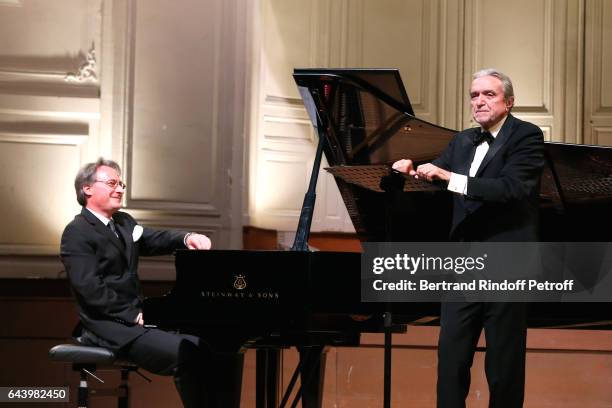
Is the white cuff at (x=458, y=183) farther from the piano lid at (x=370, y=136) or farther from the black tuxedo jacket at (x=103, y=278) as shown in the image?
the black tuxedo jacket at (x=103, y=278)

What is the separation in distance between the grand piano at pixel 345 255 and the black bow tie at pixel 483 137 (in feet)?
0.93

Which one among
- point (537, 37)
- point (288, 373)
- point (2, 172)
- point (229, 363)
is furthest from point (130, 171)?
point (537, 37)

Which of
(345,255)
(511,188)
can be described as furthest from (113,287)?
(511,188)

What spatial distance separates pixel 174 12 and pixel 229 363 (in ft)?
8.36

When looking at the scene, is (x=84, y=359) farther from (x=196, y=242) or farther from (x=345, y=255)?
(x=345, y=255)

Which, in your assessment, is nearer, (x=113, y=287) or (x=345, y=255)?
(x=345, y=255)

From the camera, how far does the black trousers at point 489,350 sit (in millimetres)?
3080

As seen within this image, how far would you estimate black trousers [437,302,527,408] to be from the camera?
308 cm

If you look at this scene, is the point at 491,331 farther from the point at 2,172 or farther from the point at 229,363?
the point at 2,172

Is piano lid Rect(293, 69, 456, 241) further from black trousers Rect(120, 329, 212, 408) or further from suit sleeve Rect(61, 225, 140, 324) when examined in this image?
suit sleeve Rect(61, 225, 140, 324)

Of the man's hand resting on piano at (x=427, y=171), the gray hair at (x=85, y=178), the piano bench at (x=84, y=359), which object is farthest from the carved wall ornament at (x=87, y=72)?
the man's hand resting on piano at (x=427, y=171)

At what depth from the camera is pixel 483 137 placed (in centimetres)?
319

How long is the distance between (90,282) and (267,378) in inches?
30.3

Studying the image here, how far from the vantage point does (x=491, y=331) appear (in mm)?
3100
